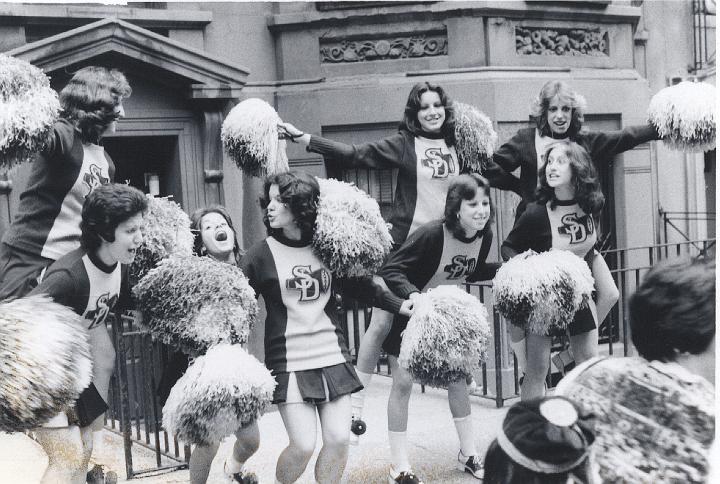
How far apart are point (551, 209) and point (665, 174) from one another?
5.20 metres

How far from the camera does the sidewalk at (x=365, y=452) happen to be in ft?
16.8

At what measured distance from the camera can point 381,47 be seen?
26.5ft

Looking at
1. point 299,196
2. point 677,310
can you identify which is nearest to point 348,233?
point 299,196

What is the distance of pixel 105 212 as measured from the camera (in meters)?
3.78

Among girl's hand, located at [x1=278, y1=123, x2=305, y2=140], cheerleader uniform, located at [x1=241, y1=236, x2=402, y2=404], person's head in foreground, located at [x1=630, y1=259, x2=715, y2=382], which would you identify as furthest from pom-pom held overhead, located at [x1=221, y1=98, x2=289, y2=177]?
person's head in foreground, located at [x1=630, y1=259, x2=715, y2=382]

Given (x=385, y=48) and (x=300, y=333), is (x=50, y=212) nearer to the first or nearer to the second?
(x=300, y=333)

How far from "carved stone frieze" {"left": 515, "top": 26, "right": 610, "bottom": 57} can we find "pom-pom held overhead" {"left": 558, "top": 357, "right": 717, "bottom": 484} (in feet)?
19.6

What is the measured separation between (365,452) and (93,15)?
4060 millimetres

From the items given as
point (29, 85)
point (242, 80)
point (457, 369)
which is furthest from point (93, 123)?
point (242, 80)

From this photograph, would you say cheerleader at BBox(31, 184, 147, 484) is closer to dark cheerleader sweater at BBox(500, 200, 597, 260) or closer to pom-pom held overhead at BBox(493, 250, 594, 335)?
pom-pom held overhead at BBox(493, 250, 594, 335)

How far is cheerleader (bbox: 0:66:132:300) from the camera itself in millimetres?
4133

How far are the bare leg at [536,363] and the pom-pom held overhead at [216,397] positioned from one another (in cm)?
173

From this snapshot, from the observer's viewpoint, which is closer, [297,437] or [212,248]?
[297,437]

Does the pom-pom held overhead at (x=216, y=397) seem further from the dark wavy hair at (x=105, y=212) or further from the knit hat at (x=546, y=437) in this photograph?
the knit hat at (x=546, y=437)
